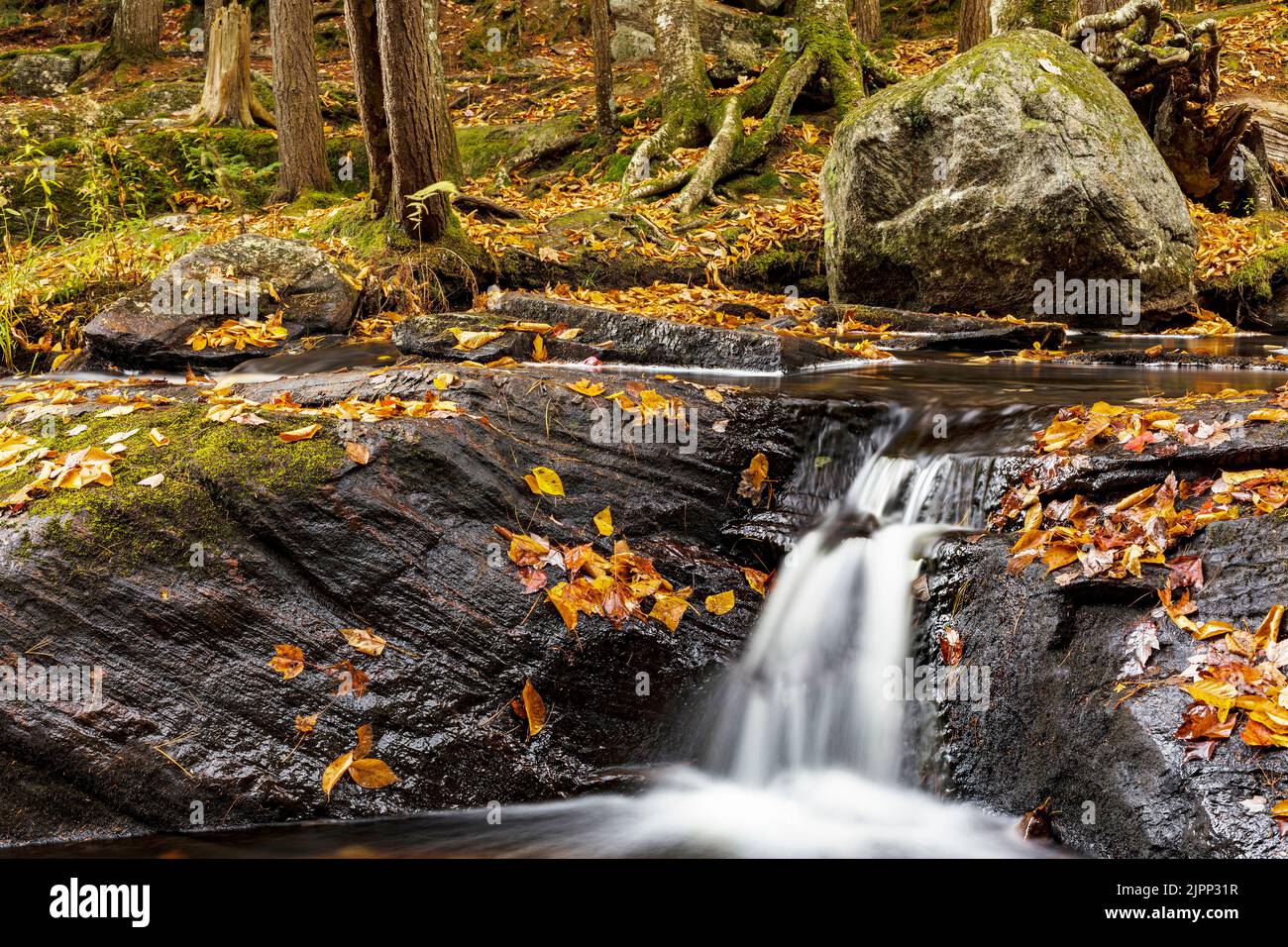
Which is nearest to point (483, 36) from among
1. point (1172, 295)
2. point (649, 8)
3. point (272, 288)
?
point (649, 8)

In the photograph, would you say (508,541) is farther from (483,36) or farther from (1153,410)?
(483,36)

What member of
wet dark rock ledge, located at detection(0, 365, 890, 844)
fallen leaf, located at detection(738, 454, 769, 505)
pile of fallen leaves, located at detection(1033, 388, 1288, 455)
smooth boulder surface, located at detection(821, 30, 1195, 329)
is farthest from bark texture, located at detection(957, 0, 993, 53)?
wet dark rock ledge, located at detection(0, 365, 890, 844)

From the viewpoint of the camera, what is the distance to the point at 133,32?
59.6 ft

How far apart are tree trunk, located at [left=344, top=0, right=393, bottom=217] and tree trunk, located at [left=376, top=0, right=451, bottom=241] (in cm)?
24

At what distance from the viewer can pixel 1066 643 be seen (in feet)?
A: 11.4

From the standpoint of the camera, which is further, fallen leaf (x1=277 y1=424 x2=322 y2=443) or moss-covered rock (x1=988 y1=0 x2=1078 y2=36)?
moss-covered rock (x1=988 y1=0 x2=1078 y2=36)

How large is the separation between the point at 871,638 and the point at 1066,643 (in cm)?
85

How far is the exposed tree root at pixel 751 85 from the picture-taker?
12.4 metres

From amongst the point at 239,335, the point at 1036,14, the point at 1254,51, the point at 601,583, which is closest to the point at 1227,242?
the point at 1036,14

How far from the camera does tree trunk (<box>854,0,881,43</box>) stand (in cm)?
1728

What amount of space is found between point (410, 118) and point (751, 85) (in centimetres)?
634

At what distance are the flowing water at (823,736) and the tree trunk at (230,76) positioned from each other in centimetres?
1315

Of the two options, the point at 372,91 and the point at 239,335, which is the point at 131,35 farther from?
the point at 239,335

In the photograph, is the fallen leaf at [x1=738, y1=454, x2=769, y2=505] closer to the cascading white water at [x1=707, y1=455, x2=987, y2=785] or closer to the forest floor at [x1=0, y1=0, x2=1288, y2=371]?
the cascading white water at [x1=707, y1=455, x2=987, y2=785]
